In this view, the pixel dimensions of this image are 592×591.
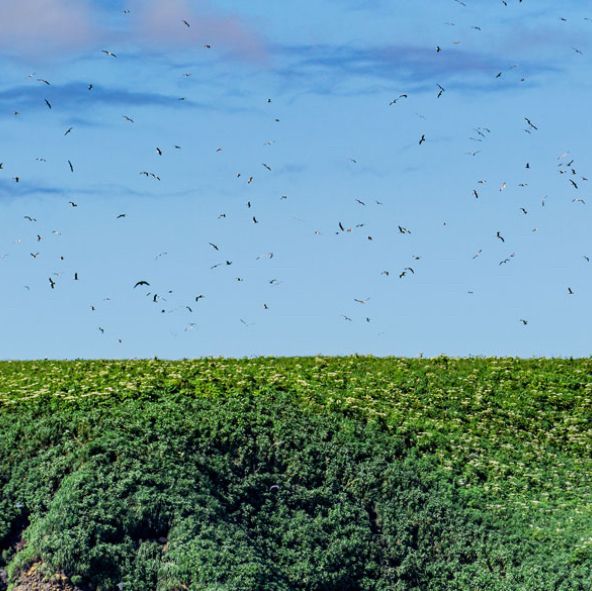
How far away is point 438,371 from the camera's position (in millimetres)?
21500

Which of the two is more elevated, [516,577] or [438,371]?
[438,371]

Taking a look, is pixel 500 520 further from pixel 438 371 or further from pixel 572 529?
pixel 438 371

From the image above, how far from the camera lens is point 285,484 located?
15.5 m

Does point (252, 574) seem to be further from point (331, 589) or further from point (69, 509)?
point (69, 509)

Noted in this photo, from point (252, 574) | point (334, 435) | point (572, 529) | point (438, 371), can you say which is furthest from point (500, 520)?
point (438, 371)

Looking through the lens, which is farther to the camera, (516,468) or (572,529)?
(516,468)

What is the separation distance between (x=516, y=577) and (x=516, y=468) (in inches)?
138

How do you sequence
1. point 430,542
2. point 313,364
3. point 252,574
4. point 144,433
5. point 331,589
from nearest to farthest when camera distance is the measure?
point 252,574
point 331,589
point 430,542
point 144,433
point 313,364

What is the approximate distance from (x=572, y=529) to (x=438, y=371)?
657 centimetres

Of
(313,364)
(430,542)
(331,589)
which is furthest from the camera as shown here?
(313,364)

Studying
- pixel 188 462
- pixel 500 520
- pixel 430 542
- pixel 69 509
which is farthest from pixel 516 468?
pixel 69 509

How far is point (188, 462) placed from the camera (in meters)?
15.5

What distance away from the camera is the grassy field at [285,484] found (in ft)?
45.5

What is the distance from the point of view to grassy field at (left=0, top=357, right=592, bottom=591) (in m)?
13.9
